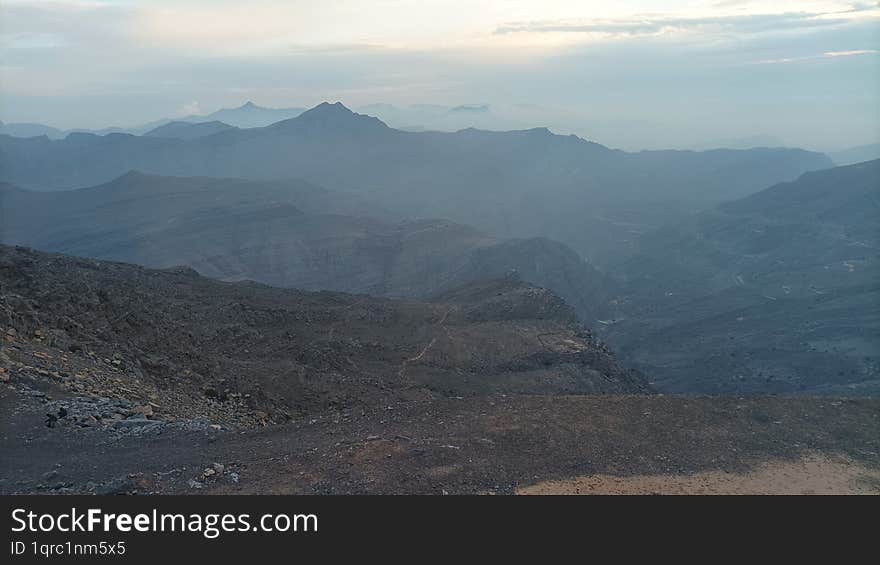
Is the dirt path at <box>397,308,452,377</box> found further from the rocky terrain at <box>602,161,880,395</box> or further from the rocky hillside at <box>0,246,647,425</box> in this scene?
the rocky terrain at <box>602,161,880,395</box>

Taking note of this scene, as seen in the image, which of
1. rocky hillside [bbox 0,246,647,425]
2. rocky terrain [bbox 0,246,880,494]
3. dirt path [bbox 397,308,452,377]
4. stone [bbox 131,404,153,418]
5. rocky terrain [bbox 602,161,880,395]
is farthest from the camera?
rocky terrain [bbox 602,161,880,395]

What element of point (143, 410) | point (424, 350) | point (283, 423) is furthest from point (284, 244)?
point (143, 410)

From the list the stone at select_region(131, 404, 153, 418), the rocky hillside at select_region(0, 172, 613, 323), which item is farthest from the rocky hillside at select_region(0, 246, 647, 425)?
the rocky hillside at select_region(0, 172, 613, 323)

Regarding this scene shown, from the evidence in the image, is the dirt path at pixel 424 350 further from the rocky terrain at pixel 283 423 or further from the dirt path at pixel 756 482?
the dirt path at pixel 756 482

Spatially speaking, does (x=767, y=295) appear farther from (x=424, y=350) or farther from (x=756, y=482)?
(x=756, y=482)

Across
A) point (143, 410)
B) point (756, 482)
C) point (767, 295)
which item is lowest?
point (767, 295)
